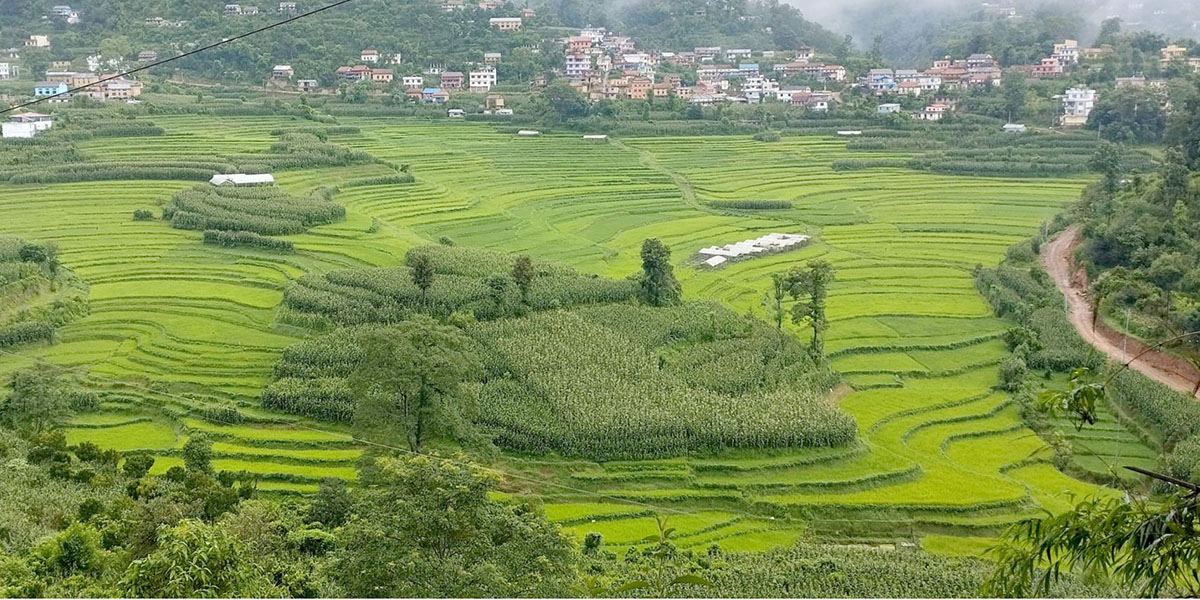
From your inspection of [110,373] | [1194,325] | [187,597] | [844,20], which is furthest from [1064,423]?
[844,20]

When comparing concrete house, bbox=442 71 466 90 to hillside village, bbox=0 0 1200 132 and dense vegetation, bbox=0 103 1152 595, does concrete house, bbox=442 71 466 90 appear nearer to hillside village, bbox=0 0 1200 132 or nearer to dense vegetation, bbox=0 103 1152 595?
hillside village, bbox=0 0 1200 132

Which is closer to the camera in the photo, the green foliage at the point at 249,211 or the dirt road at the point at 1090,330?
the dirt road at the point at 1090,330

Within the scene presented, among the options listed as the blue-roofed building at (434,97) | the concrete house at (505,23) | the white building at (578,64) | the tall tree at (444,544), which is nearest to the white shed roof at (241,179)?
the blue-roofed building at (434,97)

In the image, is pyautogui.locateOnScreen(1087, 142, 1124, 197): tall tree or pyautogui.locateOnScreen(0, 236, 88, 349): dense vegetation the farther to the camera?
pyautogui.locateOnScreen(1087, 142, 1124, 197): tall tree

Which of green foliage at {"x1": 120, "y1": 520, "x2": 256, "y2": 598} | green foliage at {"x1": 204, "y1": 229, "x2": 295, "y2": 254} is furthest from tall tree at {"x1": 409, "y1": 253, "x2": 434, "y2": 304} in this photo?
green foliage at {"x1": 120, "y1": 520, "x2": 256, "y2": 598}

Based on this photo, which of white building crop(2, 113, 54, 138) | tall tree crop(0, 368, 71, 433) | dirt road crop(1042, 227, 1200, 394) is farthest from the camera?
white building crop(2, 113, 54, 138)

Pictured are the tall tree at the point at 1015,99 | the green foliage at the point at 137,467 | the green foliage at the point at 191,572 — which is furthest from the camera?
the tall tree at the point at 1015,99

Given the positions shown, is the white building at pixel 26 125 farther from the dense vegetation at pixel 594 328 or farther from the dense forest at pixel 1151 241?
the dense forest at pixel 1151 241

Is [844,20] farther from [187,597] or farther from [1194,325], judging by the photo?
[187,597]
